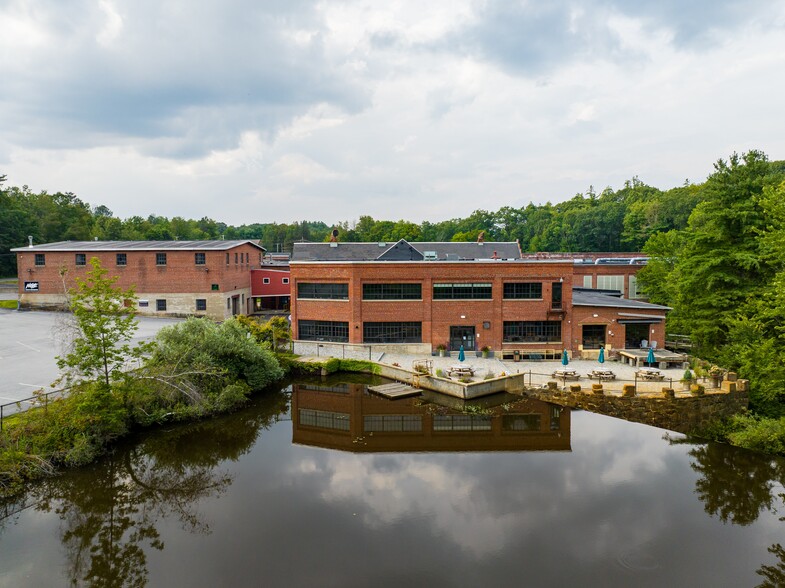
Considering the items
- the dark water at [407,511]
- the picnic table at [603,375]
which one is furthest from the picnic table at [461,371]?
the picnic table at [603,375]

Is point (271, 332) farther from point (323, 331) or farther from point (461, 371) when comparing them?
point (461, 371)

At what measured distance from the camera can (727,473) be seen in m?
17.2

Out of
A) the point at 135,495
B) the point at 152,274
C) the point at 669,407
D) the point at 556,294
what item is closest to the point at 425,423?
the point at 669,407

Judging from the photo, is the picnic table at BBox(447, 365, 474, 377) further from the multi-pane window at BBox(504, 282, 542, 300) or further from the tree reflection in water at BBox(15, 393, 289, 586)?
the tree reflection in water at BBox(15, 393, 289, 586)

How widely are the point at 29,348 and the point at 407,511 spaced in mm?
26327

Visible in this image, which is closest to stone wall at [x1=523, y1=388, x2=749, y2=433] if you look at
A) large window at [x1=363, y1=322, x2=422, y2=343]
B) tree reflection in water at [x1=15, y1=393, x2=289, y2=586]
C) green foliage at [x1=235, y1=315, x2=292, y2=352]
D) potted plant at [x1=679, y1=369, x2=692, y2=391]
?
potted plant at [x1=679, y1=369, x2=692, y2=391]

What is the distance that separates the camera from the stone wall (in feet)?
72.4

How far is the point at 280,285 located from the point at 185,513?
38.2 m

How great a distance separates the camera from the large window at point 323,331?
1304 inches

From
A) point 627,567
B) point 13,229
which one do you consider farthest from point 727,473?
point 13,229

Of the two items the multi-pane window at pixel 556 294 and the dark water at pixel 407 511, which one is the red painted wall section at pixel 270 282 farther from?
the dark water at pixel 407 511

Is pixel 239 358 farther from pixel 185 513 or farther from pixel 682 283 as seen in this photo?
pixel 682 283

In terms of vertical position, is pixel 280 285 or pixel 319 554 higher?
pixel 280 285

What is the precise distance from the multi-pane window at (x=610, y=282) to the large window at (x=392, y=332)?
106ft
